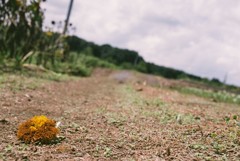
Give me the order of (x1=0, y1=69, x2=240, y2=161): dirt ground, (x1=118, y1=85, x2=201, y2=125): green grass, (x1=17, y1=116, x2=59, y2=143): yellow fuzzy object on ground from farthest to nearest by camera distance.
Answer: (x1=118, y1=85, x2=201, y2=125): green grass
(x1=17, y1=116, x2=59, y2=143): yellow fuzzy object on ground
(x1=0, y1=69, x2=240, y2=161): dirt ground

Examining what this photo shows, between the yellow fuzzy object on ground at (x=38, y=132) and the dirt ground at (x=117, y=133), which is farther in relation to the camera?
the yellow fuzzy object on ground at (x=38, y=132)

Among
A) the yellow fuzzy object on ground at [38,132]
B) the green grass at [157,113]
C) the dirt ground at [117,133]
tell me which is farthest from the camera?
the green grass at [157,113]

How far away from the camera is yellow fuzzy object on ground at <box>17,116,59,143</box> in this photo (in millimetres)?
5492

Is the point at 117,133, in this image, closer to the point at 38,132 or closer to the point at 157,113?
the point at 38,132

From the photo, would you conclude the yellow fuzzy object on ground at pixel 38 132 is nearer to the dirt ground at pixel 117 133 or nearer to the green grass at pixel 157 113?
the dirt ground at pixel 117 133

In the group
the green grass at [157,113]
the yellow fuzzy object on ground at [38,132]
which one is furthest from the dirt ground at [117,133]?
the yellow fuzzy object on ground at [38,132]

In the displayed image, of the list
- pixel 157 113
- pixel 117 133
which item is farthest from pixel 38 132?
pixel 157 113

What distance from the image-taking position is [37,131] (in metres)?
5.50

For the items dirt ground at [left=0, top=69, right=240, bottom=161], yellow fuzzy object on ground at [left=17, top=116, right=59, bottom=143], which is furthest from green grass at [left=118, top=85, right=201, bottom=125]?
yellow fuzzy object on ground at [left=17, top=116, right=59, bottom=143]

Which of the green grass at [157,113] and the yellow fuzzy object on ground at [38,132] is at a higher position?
the green grass at [157,113]

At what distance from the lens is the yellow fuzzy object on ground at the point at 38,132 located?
549 centimetres

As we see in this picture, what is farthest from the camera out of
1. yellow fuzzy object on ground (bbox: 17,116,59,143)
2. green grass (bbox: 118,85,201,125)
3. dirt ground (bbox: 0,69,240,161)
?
green grass (bbox: 118,85,201,125)

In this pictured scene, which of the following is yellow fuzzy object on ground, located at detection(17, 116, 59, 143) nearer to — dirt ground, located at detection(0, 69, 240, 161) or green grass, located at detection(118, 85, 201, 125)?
dirt ground, located at detection(0, 69, 240, 161)

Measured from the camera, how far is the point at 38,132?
18.1 ft
